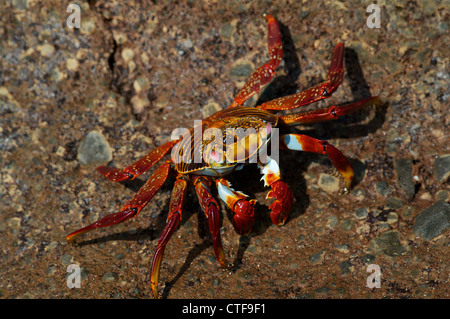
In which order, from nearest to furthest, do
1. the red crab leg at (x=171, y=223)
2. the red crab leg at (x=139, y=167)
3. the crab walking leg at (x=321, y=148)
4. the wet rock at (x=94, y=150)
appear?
the red crab leg at (x=171, y=223)
the crab walking leg at (x=321, y=148)
the red crab leg at (x=139, y=167)
the wet rock at (x=94, y=150)

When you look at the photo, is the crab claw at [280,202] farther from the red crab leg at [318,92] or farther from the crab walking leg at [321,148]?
the red crab leg at [318,92]

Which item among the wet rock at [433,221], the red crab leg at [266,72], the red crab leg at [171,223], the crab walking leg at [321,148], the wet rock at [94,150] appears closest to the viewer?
the red crab leg at [171,223]

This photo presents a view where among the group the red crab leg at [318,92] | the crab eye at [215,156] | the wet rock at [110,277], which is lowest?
the wet rock at [110,277]

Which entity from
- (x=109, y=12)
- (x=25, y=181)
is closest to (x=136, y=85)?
(x=109, y=12)

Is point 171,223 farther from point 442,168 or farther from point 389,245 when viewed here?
point 442,168

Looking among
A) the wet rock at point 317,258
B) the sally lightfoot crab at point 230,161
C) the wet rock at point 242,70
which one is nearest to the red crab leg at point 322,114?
the sally lightfoot crab at point 230,161

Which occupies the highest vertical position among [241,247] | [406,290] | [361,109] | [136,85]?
[136,85]

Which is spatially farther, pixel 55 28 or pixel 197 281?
pixel 55 28

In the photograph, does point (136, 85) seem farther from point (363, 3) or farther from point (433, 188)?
point (433, 188)
